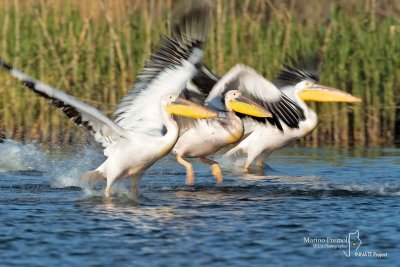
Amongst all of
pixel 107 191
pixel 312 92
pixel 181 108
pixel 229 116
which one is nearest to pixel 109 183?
pixel 107 191

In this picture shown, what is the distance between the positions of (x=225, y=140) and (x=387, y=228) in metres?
2.59

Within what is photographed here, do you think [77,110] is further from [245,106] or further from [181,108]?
[245,106]

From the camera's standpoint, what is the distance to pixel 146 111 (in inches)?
308

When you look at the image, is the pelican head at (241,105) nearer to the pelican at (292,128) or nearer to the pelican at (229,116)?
the pelican at (229,116)

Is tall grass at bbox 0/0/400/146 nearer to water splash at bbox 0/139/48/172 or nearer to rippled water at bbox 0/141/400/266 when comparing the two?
water splash at bbox 0/139/48/172

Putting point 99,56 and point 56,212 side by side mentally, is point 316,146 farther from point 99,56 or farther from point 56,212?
point 56,212

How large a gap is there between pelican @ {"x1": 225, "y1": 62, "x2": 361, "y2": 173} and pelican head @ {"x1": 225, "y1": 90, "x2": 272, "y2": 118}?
2.65ft

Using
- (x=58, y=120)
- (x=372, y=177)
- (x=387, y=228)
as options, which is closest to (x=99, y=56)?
(x=58, y=120)

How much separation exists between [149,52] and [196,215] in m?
3.77

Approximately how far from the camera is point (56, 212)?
6.68 metres

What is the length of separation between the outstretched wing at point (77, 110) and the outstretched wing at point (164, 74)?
418mm

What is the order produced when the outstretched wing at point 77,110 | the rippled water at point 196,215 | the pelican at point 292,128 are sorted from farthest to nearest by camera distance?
1. the pelican at point 292,128
2. the outstretched wing at point 77,110
3. the rippled water at point 196,215

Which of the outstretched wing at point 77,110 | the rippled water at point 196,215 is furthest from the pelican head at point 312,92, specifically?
the outstretched wing at point 77,110

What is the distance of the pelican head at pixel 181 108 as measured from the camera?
7.48m
